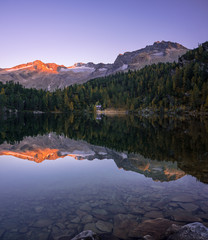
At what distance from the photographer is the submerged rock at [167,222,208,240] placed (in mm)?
6721

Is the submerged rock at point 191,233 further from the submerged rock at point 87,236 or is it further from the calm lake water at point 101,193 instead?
the submerged rock at point 87,236

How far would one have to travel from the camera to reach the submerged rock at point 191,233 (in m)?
6.72

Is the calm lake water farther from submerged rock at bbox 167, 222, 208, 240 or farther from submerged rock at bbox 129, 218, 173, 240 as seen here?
Answer: submerged rock at bbox 167, 222, 208, 240

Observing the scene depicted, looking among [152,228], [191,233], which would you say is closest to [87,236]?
[152,228]

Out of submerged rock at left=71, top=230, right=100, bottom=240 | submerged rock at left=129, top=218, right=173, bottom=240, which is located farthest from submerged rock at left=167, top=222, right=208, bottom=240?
submerged rock at left=71, top=230, right=100, bottom=240

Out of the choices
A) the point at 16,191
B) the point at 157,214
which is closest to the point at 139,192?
the point at 157,214

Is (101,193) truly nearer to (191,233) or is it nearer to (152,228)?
(152,228)

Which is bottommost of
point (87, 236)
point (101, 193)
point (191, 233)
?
point (101, 193)

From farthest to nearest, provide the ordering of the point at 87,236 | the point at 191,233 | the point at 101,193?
1. the point at 101,193
2. the point at 87,236
3. the point at 191,233

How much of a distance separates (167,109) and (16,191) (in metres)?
151

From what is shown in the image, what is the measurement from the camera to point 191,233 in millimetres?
6938

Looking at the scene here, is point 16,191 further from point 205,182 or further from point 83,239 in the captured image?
point 205,182

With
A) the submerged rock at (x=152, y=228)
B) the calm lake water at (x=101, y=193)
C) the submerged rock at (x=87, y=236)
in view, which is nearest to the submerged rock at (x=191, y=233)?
the submerged rock at (x=152, y=228)

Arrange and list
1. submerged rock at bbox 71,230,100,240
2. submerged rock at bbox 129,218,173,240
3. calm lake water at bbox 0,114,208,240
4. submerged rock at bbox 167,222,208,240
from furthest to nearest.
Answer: calm lake water at bbox 0,114,208,240, submerged rock at bbox 129,218,173,240, submerged rock at bbox 71,230,100,240, submerged rock at bbox 167,222,208,240
